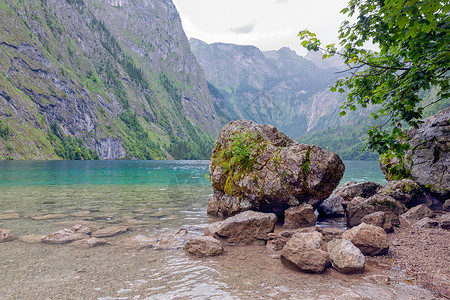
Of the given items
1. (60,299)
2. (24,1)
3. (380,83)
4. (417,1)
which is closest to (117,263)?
(60,299)

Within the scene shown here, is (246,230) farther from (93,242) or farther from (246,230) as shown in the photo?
(93,242)

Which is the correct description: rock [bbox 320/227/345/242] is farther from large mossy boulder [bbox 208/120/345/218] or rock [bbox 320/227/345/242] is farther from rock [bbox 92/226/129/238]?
rock [bbox 92/226/129/238]

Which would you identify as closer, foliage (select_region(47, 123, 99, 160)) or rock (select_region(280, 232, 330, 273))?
rock (select_region(280, 232, 330, 273))

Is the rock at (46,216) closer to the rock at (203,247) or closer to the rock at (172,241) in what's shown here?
the rock at (172,241)

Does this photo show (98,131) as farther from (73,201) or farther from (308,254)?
(308,254)

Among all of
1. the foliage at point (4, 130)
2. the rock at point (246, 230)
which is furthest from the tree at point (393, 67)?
the foliage at point (4, 130)

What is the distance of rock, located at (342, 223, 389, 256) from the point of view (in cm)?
820

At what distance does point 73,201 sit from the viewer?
2117 centimetres

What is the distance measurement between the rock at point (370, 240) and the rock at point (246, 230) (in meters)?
3.26

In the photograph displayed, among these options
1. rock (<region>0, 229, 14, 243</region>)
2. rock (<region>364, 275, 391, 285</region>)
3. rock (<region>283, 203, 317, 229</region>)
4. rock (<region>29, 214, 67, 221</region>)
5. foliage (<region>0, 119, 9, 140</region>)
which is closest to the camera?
rock (<region>364, 275, 391, 285</region>)

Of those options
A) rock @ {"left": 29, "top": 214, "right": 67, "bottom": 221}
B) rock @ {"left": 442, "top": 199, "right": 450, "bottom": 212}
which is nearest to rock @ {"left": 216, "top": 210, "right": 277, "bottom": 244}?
rock @ {"left": 442, "top": 199, "right": 450, "bottom": 212}

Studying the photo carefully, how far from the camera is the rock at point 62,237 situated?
1023 centimetres

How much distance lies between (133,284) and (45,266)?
128 inches

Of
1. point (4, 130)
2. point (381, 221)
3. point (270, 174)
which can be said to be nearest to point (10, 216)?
point (270, 174)
